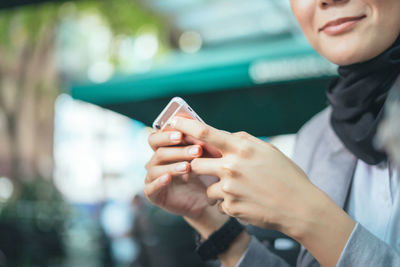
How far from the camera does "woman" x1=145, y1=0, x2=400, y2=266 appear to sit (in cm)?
83

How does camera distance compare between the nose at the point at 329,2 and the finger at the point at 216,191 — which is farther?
the nose at the point at 329,2

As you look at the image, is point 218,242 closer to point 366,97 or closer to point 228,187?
point 228,187

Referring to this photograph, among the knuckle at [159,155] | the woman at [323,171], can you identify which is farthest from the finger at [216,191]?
the knuckle at [159,155]

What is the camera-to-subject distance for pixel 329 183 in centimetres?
121

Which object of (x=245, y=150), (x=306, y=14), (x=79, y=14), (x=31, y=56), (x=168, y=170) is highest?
(x=306, y=14)

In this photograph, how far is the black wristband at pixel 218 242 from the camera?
1247mm

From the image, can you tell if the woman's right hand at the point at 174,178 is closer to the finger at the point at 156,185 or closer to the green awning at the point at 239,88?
the finger at the point at 156,185

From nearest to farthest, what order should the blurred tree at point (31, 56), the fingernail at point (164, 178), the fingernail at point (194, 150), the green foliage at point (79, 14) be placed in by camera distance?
the fingernail at point (194, 150) < the fingernail at point (164, 178) < the green foliage at point (79, 14) < the blurred tree at point (31, 56)

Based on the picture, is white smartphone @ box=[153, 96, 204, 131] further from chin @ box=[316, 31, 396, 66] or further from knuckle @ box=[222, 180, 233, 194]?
chin @ box=[316, 31, 396, 66]

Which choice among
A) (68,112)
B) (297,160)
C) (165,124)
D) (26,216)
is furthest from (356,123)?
(68,112)

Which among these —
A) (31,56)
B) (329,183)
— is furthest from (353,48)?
(31,56)

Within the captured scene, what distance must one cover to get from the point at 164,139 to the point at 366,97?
59cm

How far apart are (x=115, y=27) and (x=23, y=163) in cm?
359

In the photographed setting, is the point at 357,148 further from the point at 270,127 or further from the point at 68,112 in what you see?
the point at 68,112
